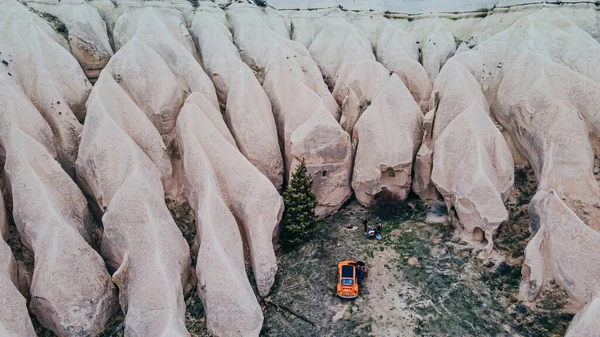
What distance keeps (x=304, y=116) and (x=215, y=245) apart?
7.87 meters

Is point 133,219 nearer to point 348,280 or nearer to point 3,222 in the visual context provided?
point 3,222

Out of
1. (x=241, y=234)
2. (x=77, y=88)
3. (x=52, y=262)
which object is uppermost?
(x=77, y=88)

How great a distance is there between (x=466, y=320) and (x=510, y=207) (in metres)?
5.99

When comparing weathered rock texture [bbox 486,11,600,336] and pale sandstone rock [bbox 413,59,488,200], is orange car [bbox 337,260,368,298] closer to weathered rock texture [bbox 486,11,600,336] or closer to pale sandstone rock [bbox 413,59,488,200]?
weathered rock texture [bbox 486,11,600,336]

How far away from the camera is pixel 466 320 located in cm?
1281

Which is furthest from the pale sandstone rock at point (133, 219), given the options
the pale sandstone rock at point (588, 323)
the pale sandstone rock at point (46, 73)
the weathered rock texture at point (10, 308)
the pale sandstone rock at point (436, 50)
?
the pale sandstone rock at point (436, 50)

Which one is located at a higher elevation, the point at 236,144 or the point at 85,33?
the point at 85,33

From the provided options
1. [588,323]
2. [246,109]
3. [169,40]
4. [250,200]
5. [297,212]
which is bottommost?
[297,212]

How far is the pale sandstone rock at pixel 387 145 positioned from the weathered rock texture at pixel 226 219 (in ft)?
15.7

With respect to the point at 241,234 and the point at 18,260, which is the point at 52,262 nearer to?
the point at 18,260

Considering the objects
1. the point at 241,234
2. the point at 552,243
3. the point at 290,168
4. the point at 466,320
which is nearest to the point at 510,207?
the point at 552,243

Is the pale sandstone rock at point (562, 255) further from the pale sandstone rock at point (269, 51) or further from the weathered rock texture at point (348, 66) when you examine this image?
the pale sandstone rock at point (269, 51)

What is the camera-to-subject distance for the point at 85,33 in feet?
65.7

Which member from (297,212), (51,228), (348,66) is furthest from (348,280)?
(348,66)
